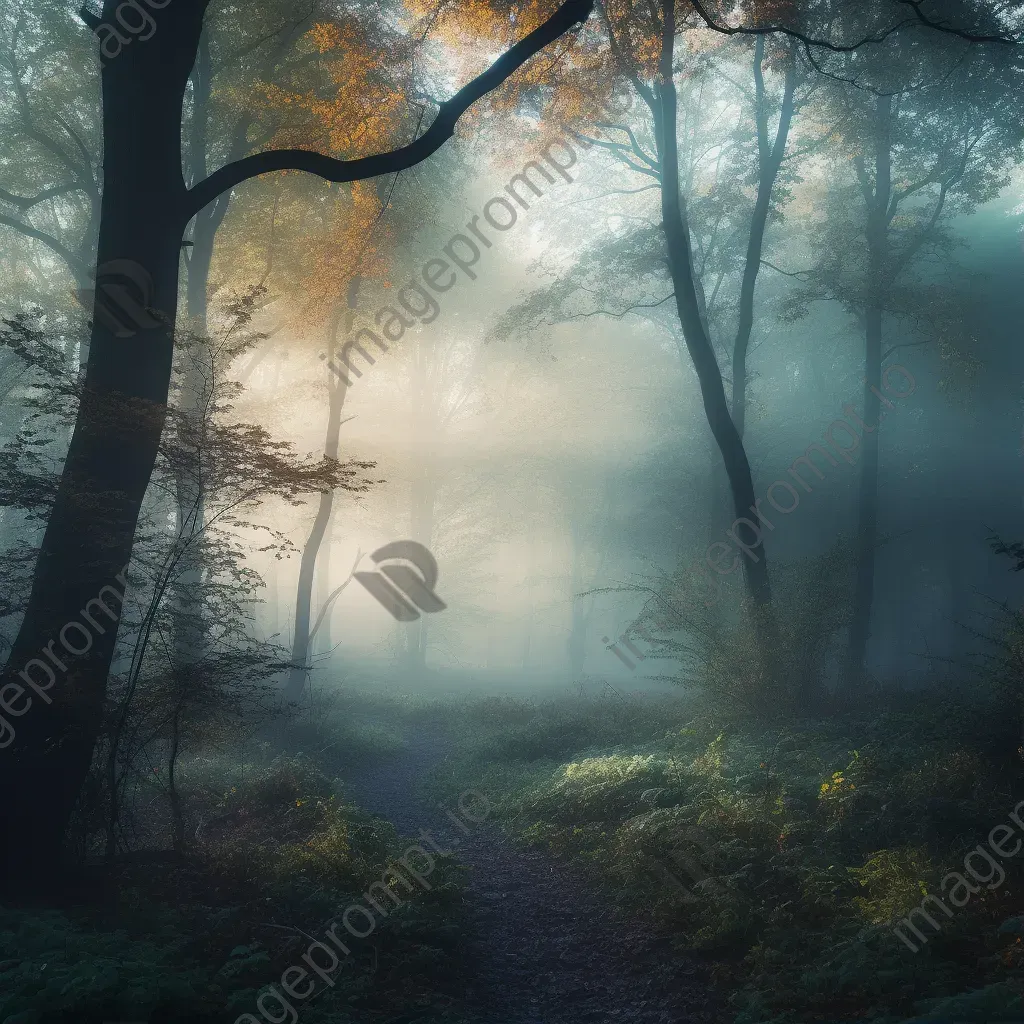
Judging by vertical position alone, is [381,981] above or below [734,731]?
below

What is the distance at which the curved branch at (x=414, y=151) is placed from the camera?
17.6 feet

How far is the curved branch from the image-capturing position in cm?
538

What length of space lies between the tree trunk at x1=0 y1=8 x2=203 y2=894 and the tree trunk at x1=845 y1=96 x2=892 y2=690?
43.7ft

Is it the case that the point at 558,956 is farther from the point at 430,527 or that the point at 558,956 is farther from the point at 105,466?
the point at 430,527

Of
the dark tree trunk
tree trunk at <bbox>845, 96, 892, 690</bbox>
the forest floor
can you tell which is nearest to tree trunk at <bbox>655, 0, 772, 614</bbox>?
the forest floor

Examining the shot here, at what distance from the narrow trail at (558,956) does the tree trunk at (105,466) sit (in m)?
3.44

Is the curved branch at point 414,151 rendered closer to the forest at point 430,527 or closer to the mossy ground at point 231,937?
the forest at point 430,527

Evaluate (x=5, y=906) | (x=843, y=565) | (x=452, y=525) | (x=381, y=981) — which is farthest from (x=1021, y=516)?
(x=5, y=906)

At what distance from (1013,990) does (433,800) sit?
7.73 m

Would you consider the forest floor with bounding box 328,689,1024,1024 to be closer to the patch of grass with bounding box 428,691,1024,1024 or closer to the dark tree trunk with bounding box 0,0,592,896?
the patch of grass with bounding box 428,691,1024,1024

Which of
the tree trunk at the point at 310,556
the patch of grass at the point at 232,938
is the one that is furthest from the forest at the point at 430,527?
the tree trunk at the point at 310,556

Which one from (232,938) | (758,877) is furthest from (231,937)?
(758,877)

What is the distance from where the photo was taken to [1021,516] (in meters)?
20.8

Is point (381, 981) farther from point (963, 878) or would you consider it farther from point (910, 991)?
point (963, 878)
